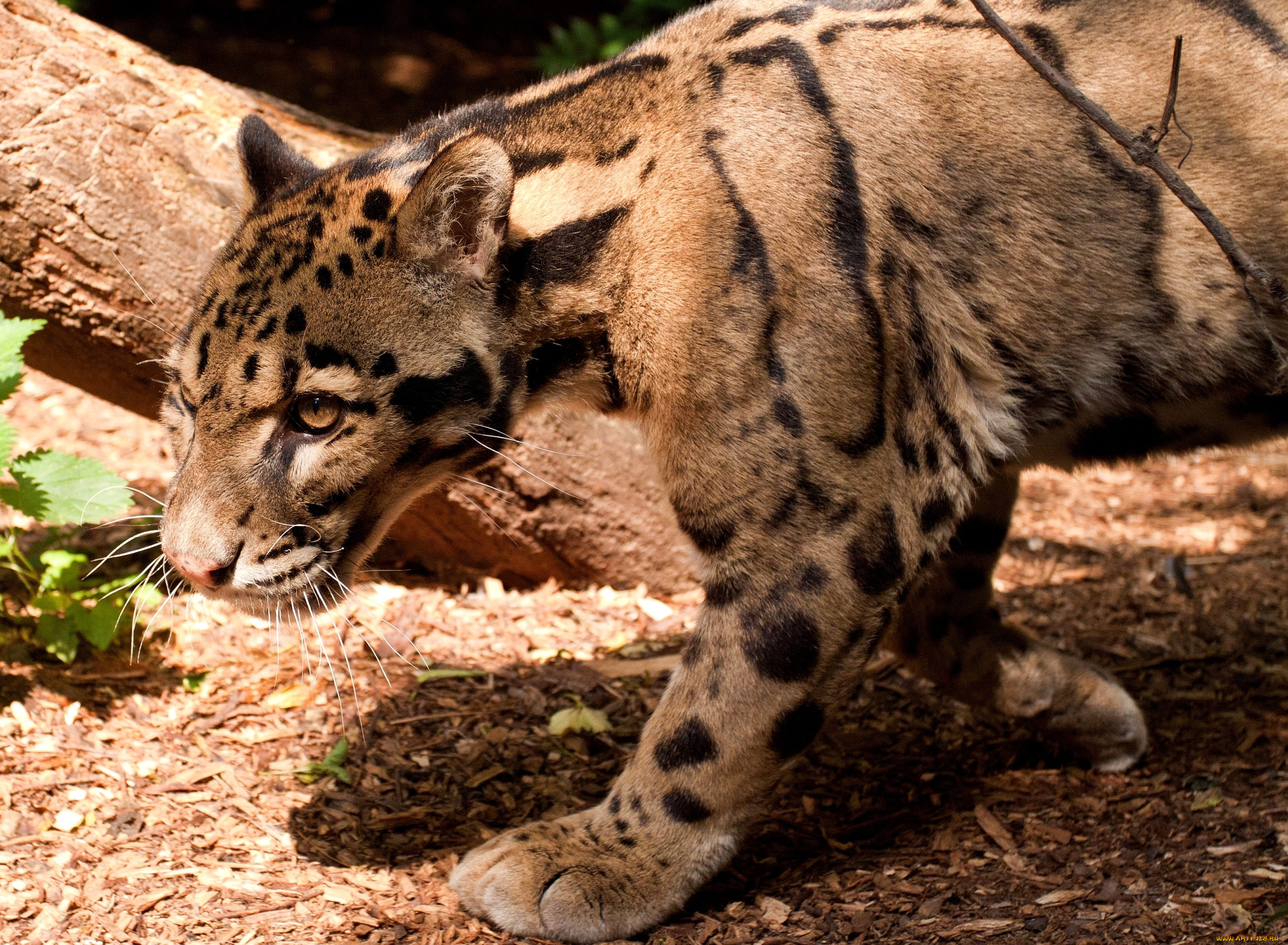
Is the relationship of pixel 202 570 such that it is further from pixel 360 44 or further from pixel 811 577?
pixel 360 44

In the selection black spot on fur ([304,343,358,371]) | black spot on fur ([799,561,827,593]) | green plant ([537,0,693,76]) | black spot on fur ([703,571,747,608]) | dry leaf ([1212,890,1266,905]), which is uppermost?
green plant ([537,0,693,76])

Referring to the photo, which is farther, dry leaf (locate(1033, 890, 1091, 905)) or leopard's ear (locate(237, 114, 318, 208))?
leopard's ear (locate(237, 114, 318, 208))

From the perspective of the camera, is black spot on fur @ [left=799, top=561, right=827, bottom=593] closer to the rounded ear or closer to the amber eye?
the rounded ear

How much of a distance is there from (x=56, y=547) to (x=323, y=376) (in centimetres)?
279

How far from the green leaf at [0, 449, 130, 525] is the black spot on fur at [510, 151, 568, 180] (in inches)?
79.3

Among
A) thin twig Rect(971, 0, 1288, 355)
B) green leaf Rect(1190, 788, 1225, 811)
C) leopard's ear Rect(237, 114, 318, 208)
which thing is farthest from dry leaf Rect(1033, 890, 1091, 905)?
leopard's ear Rect(237, 114, 318, 208)

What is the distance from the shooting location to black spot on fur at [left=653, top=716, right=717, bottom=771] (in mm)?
3807

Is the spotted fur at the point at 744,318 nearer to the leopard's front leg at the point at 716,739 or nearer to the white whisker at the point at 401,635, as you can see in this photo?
the leopard's front leg at the point at 716,739

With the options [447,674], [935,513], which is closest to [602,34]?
[447,674]

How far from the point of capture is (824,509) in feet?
12.1

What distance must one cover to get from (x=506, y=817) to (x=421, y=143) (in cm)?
250

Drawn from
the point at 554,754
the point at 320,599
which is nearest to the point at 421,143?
the point at 320,599

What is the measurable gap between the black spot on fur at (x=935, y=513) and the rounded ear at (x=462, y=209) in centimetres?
161

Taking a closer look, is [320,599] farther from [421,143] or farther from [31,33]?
[31,33]
